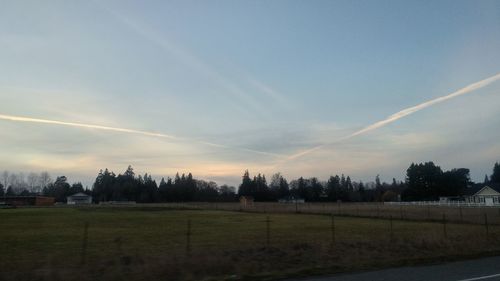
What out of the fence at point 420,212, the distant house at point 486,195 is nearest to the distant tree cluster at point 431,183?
the distant house at point 486,195

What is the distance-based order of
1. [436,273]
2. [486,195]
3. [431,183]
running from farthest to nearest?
[431,183] < [486,195] < [436,273]

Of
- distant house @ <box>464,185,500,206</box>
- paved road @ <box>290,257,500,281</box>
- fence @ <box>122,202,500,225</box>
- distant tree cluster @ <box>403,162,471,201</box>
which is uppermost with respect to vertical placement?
A: distant tree cluster @ <box>403,162,471,201</box>

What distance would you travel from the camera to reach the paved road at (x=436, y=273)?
12070 millimetres

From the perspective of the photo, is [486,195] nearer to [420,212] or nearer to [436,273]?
[420,212]

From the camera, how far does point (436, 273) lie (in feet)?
43.2

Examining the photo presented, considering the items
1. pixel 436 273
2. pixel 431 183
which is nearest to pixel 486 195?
pixel 431 183

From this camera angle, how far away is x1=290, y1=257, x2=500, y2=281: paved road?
12.1m

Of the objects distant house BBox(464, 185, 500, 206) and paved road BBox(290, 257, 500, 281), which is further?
distant house BBox(464, 185, 500, 206)

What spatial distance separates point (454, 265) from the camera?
1516cm

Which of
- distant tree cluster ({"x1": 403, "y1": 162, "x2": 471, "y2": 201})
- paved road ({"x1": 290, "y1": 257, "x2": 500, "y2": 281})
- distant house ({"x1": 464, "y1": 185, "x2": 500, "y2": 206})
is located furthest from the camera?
distant tree cluster ({"x1": 403, "y1": 162, "x2": 471, "y2": 201})

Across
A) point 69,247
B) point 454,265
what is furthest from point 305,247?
point 69,247

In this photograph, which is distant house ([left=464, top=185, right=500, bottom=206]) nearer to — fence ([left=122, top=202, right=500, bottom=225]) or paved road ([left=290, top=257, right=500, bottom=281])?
fence ([left=122, top=202, right=500, bottom=225])

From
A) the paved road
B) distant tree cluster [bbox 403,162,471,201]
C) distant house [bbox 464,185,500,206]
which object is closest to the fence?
distant house [bbox 464,185,500,206]

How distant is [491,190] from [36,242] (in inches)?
3795
